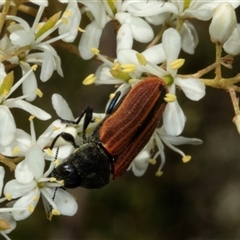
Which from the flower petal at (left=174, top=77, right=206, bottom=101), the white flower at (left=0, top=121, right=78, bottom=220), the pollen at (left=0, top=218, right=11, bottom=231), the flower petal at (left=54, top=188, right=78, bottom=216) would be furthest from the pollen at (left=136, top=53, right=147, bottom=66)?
the pollen at (left=0, top=218, right=11, bottom=231)

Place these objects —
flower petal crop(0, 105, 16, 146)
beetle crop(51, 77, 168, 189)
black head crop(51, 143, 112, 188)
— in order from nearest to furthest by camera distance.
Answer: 1. flower petal crop(0, 105, 16, 146)
2. beetle crop(51, 77, 168, 189)
3. black head crop(51, 143, 112, 188)

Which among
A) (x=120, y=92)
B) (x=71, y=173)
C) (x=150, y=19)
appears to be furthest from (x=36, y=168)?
(x=150, y=19)

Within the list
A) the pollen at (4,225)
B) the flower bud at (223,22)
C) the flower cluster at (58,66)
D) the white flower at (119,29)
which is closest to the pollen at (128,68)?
the flower cluster at (58,66)

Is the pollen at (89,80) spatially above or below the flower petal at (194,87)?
below

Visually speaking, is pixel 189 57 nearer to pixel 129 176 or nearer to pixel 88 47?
pixel 129 176

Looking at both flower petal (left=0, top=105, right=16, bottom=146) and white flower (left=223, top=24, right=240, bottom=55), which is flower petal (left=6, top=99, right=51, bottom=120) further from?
white flower (left=223, top=24, right=240, bottom=55)

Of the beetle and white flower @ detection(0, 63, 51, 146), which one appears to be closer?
white flower @ detection(0, 63, 51, 146)

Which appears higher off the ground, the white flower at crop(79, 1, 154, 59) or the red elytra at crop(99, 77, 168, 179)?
the white flower at crop(79, 1, 154, 59)

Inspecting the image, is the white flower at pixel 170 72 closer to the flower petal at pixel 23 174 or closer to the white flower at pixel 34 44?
the white flower at pixel 34 44
